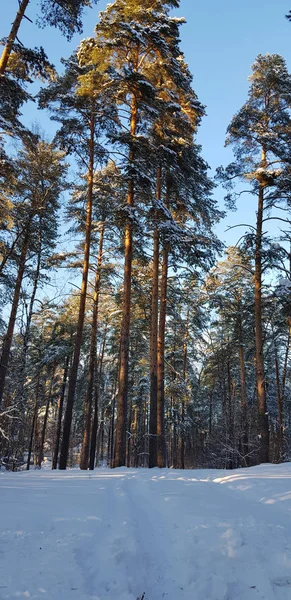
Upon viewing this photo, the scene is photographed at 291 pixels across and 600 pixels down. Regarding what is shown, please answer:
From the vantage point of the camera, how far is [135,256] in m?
14.3

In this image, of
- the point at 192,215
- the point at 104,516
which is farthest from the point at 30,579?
the point at 192,215

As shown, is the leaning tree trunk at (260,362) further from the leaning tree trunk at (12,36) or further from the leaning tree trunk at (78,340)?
the leaning tree trunk at (12,36)

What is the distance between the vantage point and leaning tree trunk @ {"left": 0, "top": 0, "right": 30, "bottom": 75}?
811cm

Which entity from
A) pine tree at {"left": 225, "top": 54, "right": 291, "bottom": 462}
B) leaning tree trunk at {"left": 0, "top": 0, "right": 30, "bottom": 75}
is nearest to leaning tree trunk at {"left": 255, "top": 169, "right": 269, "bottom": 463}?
pine tree at {"left": 225, "top": 54, "right": 291, "bottom": 462}

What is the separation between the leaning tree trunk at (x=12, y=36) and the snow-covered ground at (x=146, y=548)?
30.9ft

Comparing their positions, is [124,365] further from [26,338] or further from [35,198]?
[35,198]

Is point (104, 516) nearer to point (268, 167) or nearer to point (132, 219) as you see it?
point (132, 219)

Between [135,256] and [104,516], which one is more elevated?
[135,256]

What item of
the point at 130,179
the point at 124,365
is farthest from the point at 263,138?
the point at 124,365

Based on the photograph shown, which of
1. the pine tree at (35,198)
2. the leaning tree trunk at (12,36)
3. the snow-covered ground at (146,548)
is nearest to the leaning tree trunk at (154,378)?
the pine tree at (35,198)

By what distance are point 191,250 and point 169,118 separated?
5858mm

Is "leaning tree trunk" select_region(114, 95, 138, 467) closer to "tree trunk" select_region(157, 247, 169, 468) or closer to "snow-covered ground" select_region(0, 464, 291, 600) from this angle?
"tree trunk" select_region(157, 247, 169, 468)

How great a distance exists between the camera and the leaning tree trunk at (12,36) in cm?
811

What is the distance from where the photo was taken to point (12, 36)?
27.1 ft
